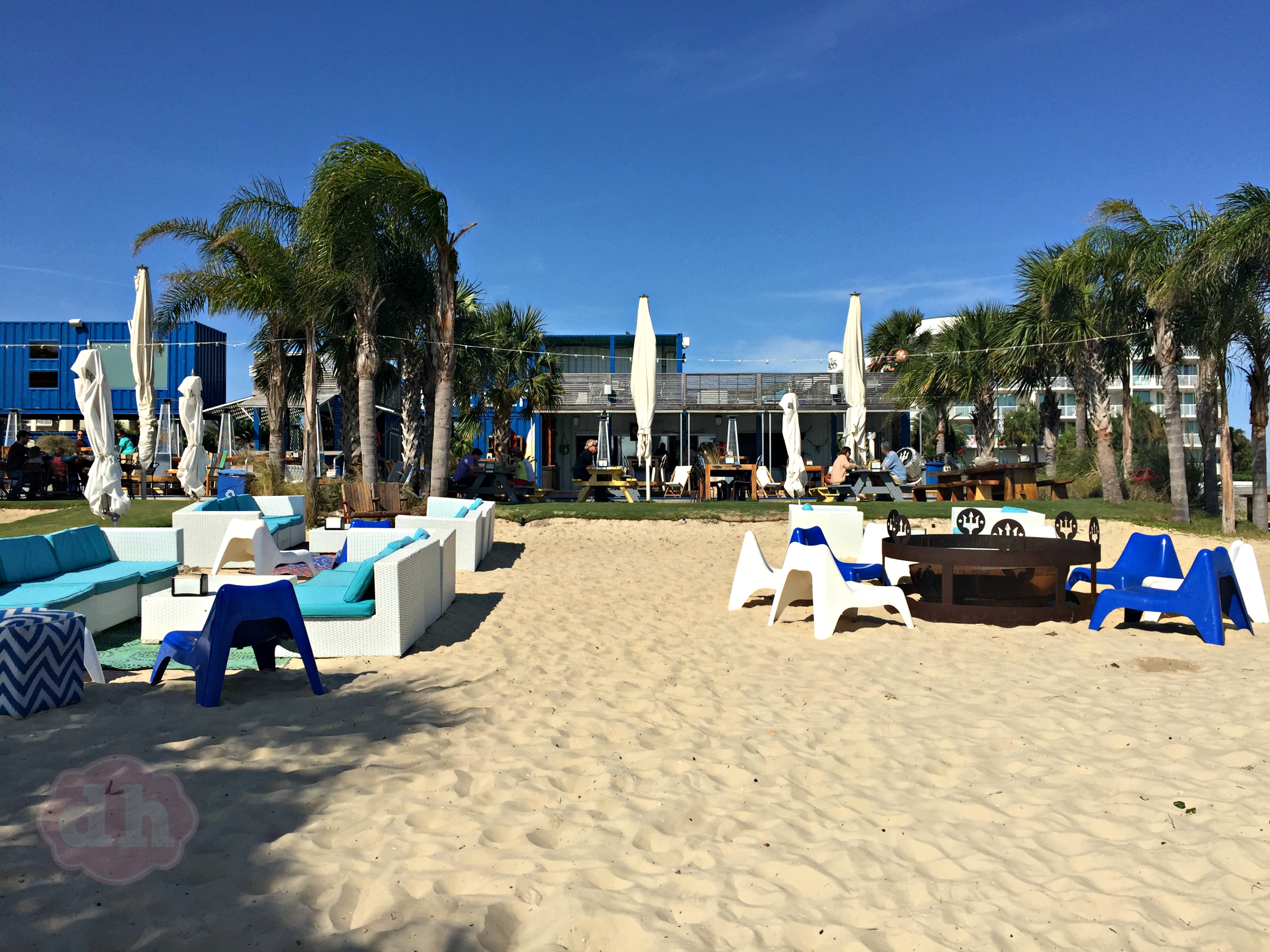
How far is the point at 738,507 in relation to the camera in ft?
49.5

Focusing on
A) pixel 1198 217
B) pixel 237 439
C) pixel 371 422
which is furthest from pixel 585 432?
pixel 1198 217

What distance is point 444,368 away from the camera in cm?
1416

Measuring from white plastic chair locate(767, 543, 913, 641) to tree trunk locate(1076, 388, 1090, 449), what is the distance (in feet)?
43.1

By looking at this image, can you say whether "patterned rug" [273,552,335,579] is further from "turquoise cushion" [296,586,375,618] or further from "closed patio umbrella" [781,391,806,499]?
"closed patio umbrella" [781,391,806,499]

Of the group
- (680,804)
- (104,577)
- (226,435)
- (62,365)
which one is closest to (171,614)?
(104,577)

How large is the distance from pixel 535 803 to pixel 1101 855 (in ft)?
6.33

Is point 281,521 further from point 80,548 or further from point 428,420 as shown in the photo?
point 428,420

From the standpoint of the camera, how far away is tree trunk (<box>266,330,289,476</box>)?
645 inches

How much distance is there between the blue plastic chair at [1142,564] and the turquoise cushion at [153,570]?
24.8 feet

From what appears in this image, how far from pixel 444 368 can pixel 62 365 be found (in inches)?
1051

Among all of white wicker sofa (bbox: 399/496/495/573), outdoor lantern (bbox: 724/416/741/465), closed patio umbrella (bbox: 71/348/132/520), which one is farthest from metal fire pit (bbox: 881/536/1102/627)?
outdoor lantern (bbox: 724/416/741/465)

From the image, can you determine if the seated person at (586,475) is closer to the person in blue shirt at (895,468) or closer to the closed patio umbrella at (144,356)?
the person in blue shirt at (895,468)

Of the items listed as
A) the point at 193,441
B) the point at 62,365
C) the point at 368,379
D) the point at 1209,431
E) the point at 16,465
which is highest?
the point at 62,365

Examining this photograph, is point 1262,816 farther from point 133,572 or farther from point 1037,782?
point 133,572
